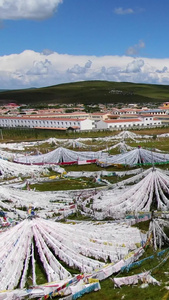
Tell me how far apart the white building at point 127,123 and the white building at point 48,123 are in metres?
2.94

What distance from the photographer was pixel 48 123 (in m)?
81.0

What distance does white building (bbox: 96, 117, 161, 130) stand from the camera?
235ft

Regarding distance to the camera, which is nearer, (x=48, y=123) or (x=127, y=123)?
(x=127, y=123)

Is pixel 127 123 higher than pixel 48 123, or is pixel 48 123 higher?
pixel 48 123

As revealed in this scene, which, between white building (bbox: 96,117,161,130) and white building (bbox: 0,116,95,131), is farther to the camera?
white building (bbox: 0,116,95,131)

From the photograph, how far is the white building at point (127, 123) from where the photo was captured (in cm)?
7162

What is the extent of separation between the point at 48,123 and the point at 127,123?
18.4 meters

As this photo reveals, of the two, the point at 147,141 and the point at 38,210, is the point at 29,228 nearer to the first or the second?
the point at 38,210

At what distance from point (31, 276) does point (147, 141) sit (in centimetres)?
3855

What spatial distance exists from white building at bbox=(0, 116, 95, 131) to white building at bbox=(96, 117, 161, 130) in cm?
294

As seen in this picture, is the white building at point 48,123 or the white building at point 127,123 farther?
the white building at point 48,123

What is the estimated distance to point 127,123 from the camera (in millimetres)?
73250

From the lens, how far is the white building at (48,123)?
72938 millimetres

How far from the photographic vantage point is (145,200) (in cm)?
1984
